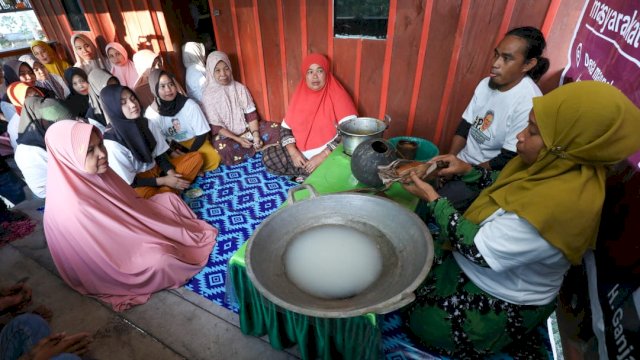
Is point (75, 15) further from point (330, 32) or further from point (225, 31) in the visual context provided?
point (330, 32)

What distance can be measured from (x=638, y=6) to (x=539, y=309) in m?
1.40

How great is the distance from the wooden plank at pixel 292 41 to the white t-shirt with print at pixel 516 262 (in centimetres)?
288

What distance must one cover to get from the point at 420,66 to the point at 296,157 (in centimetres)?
157

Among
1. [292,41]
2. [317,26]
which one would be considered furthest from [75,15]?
[317,26]

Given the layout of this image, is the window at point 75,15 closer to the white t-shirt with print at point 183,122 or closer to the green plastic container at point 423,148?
the white t-shirt with print at point 183,122

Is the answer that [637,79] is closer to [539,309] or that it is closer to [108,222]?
[539,309]

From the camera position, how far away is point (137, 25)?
446 centimetres

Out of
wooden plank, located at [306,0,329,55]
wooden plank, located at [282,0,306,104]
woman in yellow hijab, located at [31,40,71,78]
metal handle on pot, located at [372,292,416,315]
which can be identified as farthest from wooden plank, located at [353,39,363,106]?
woman in yellow hijab, located at [31,40,71,78]

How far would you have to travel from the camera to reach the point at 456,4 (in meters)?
2.46

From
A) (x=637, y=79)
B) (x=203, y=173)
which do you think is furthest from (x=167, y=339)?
(x=637, y=79)

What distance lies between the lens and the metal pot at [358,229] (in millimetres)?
890

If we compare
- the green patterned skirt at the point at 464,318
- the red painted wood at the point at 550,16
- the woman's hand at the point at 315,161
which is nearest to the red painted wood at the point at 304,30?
the woman's hand at the point at 315,161

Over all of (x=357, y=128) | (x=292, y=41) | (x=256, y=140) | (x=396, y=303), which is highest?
(x=292, y=41)

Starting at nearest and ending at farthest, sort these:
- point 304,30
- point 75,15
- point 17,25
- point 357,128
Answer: point 357,128, point 304,30, point 75,15, point 17,25
